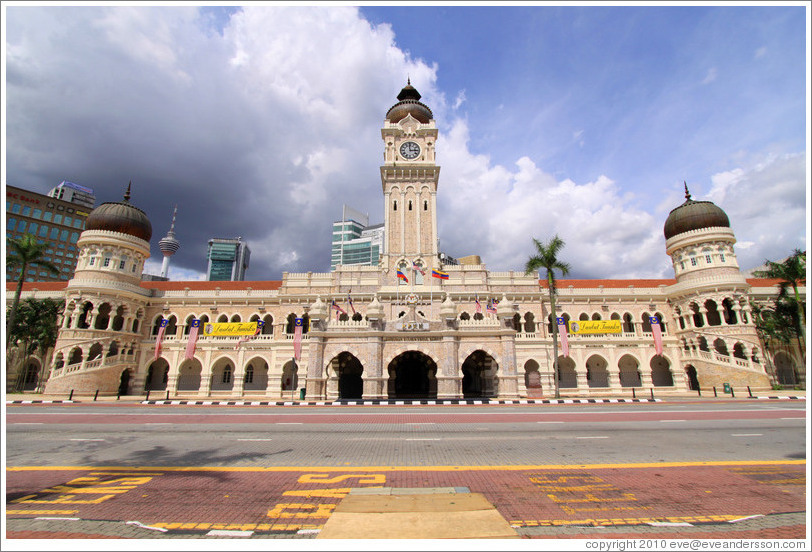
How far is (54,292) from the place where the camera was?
39.5 m

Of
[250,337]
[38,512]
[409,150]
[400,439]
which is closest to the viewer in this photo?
[38,512]

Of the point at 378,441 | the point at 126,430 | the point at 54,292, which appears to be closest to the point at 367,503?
the point at 378,441

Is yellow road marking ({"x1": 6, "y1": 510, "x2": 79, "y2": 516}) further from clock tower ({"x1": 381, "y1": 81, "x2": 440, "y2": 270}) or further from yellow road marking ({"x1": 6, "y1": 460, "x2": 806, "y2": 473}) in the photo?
clock tower ({"x1": 381, "y1": 81, "x2": 440, "y2": 270})

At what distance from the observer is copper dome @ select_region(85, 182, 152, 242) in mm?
39031

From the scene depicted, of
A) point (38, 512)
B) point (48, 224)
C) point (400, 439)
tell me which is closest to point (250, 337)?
point (400, 439)

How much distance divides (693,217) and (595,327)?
16.4 m

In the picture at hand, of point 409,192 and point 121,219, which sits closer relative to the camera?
point 121,219

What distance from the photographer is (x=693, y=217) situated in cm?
3925

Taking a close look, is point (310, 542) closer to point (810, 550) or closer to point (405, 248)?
point (810, 550)

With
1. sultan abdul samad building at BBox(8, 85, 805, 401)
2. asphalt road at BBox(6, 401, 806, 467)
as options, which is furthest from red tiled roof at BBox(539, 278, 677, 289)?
asphalt road at BBox(6, 401, 806, 467)

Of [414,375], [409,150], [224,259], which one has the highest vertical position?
[224,259]

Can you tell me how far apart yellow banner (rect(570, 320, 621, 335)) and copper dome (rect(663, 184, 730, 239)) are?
13.1 m

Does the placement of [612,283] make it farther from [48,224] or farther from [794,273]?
[48,224]

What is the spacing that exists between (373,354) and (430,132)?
99.8ft
